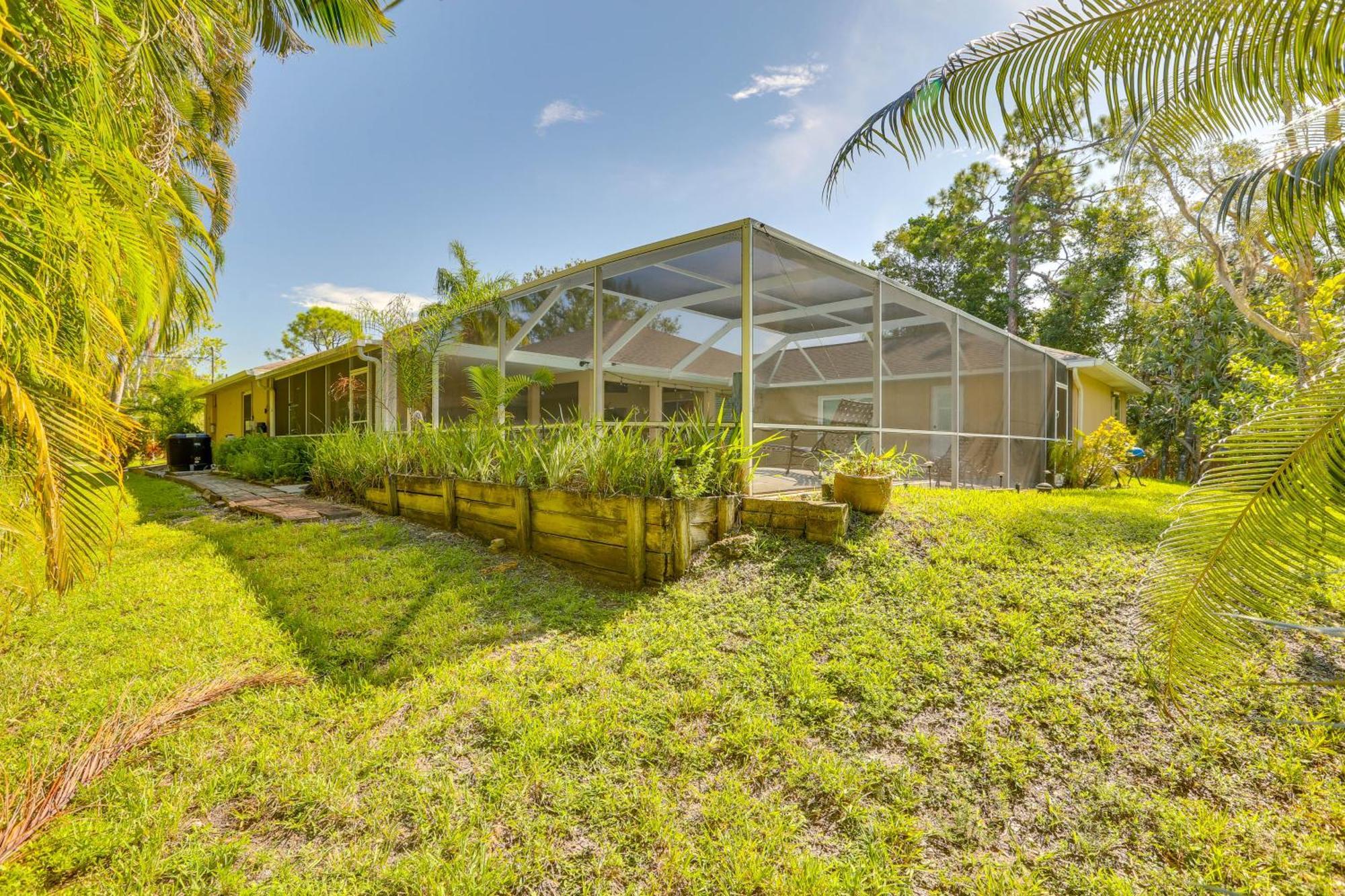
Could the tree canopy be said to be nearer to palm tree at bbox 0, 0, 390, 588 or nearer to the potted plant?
the potted plant

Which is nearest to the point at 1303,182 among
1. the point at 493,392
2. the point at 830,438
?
the point at 830,438

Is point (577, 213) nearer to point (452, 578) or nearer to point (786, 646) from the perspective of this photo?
point (452, 578)

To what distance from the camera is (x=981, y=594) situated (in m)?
3.20

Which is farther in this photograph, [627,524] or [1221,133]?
[627,524]

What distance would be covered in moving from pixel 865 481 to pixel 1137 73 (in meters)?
2.85

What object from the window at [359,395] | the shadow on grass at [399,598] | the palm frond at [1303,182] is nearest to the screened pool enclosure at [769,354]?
the shadow on grass at [399,598]

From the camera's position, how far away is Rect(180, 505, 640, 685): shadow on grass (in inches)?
114

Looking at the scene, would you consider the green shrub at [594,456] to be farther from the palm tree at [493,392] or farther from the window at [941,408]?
the window at [941,408]

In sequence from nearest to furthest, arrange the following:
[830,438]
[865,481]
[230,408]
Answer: [865,481], [830,438], [230,408]

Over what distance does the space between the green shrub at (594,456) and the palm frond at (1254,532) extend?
261 centimetres

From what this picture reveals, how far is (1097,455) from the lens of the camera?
966 centimetres

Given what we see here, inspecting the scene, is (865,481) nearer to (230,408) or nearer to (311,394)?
(311,394)

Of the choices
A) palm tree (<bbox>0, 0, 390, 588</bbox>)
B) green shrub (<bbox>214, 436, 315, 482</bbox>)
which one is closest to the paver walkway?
green shrub (<bbox>214, 436, 315, 482</bbox>)

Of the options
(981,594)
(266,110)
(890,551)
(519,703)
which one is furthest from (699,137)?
(266,110)
